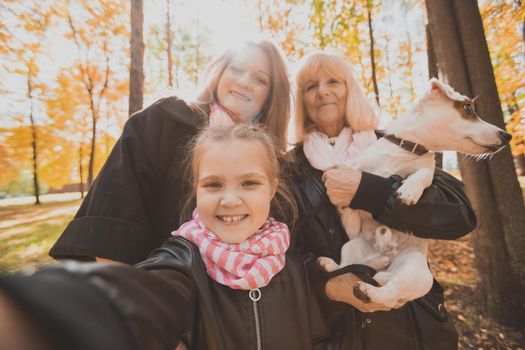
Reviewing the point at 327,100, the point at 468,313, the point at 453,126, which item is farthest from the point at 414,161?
the point at 468,313

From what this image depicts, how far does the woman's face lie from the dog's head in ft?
3.81

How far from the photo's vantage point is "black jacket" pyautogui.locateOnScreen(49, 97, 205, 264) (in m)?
1.51

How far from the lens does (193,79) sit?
14.0 metres

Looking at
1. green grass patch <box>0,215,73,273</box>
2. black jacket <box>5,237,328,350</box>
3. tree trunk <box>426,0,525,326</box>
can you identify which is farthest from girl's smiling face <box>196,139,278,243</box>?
green grass patch <box>0,215,73,273</box>

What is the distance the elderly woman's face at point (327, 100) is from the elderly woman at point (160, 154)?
0.22 m

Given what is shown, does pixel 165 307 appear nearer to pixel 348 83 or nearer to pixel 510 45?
pixel 348 83

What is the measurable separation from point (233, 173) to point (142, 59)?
4303 mm

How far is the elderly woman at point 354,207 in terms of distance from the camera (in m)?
1.60

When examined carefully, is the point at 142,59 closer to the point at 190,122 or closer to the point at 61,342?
the point at 190,122

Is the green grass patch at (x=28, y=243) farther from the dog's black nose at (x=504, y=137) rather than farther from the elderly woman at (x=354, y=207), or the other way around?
the dog's black nose at (x=504, y=137)

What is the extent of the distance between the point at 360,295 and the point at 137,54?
16.1ft

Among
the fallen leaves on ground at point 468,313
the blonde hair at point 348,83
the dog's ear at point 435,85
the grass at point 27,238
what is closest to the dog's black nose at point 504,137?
the dog's ear at point 435,85

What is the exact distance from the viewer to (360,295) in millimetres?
1433

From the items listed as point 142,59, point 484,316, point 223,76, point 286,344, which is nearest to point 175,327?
point 286,344
